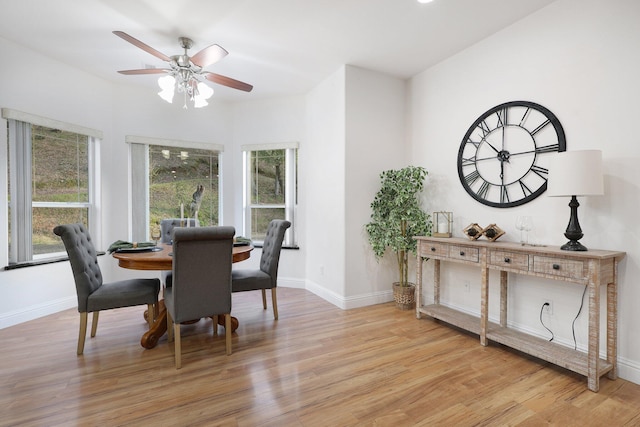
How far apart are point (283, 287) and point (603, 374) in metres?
3.51

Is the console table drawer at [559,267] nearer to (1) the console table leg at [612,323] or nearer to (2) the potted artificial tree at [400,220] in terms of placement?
(1) the console table leg at [612,323]

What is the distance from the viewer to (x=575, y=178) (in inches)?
81.0

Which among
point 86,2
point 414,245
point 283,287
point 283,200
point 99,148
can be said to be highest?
point 86,2

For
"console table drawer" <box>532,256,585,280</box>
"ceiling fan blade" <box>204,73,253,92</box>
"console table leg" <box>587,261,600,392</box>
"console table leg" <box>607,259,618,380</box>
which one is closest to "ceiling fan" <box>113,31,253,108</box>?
"ceiling fan blade" <box>204,73,253,92</box>

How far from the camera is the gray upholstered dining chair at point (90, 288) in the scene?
235 centimetres

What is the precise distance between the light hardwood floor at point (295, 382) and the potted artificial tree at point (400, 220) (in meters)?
0.75

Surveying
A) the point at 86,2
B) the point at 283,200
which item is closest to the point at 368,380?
the point at 283,200

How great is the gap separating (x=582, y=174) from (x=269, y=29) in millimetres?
2759

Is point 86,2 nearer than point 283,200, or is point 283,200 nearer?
point 86,2

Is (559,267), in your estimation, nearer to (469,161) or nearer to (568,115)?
(568,115)

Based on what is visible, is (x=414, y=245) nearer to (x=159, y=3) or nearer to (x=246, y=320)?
(x=246, y=320)

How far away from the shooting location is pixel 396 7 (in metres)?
2.54

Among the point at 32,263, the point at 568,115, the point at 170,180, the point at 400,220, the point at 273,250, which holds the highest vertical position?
the point at 568,115

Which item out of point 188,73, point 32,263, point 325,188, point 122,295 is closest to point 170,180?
point 32,263
